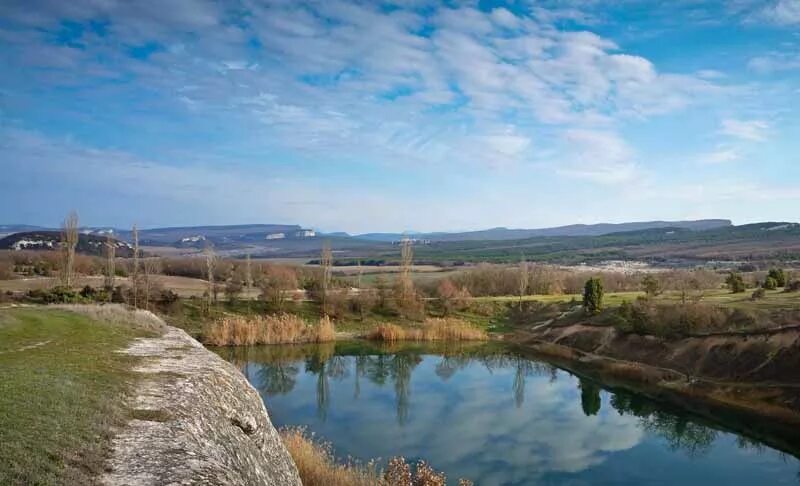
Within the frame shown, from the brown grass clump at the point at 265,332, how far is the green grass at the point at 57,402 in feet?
87.6

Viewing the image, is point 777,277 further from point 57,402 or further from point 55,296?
point 55,296

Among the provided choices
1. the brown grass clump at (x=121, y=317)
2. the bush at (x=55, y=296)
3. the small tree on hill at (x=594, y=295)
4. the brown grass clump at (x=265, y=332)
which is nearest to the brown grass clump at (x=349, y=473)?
the brown grass clump at (x=121, y=317)

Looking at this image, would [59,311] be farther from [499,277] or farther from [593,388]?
[499,277]

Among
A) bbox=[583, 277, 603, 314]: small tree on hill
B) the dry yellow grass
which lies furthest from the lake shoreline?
the dry yellow grass

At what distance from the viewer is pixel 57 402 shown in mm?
9969

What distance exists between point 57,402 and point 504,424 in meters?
20.4

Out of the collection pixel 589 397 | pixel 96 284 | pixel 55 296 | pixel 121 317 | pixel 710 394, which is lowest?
pixel 589 397

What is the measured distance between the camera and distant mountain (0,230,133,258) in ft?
305

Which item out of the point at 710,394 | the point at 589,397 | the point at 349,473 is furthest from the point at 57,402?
the point at 710,394

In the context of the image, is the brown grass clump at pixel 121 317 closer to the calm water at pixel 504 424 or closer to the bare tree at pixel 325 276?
the calm water at pixel 504 424

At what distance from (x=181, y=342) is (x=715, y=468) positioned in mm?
20248

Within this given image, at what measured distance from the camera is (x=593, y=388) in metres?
34.5

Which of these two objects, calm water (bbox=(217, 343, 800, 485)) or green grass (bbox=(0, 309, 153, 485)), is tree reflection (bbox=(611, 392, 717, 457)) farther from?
green grass (bbox=(0, 309, 153, 485))

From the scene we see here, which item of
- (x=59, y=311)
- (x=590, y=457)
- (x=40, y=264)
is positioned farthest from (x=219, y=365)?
(x=40, y=264)
